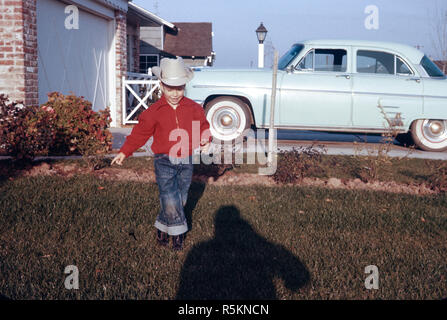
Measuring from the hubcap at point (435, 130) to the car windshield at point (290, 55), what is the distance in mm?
2726

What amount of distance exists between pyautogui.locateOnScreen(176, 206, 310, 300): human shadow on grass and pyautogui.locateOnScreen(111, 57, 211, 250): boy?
33cm

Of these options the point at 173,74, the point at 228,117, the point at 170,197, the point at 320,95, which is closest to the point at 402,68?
the point at 320,95

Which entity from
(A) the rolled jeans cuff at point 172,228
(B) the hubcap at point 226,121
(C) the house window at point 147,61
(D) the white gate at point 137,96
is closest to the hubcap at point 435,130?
(B) the hubcap at point 226,121

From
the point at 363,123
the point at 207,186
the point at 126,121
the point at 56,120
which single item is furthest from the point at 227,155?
the point at 126,121

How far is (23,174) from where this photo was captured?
6117mm

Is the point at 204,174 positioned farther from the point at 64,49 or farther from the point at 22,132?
the point at 64,49

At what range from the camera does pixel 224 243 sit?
4.10 metres

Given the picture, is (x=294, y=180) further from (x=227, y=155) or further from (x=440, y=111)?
(x=440, y=111)

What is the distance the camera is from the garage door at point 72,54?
8.66m

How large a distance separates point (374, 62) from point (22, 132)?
6.27 m

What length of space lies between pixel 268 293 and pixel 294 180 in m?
3.16

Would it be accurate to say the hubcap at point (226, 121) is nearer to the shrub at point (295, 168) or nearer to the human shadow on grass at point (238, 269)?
the shrub at point (295, 168)

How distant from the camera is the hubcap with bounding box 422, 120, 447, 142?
344 inches

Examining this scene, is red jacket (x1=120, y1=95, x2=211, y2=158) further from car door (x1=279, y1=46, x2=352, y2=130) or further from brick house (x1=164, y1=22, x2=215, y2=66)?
brick house (x1=164, y1=22, x2=215, y2=66)
